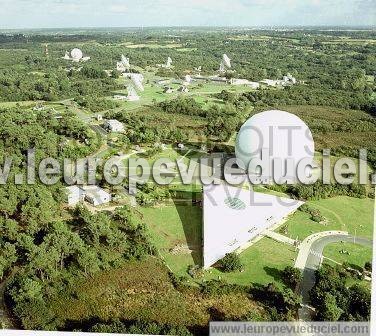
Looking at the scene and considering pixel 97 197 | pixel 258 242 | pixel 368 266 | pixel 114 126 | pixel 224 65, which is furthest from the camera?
pixel 224 65

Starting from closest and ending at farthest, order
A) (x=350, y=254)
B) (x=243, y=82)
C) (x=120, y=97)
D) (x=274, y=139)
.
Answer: (x=350, y=254)
(x=274, y=139)
(x=120, y=97)
(x=243, y=82)

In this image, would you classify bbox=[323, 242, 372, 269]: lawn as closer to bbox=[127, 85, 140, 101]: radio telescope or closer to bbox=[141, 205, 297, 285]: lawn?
bbox=[141, 205, 297, 285]: lawn

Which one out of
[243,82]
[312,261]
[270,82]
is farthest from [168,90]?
[312,261]

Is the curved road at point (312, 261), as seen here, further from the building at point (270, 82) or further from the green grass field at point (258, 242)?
the building at point (270, 82)

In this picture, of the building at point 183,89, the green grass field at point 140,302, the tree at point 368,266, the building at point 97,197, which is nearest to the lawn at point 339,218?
the tree at point 368,266

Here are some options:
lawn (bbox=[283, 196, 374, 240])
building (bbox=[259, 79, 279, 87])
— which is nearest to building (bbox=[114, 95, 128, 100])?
building (bbox=[259, 79, 279, 87])

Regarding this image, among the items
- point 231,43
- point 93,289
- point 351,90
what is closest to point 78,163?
point 93,289

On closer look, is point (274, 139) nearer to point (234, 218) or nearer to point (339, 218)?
point (339, 218)
